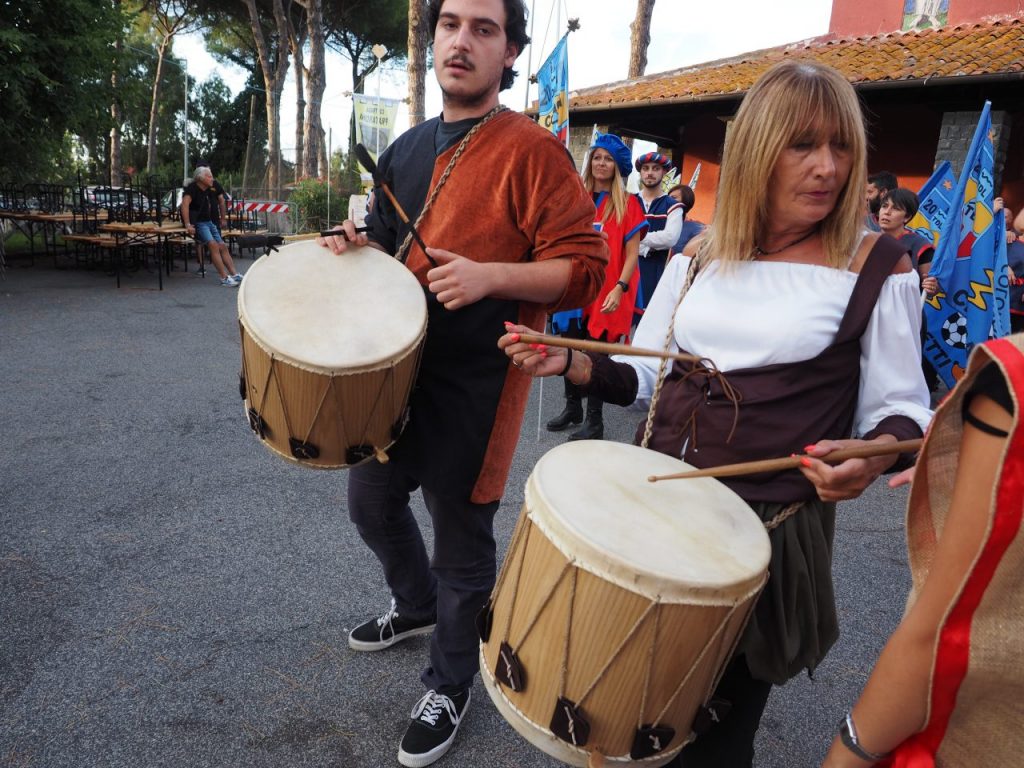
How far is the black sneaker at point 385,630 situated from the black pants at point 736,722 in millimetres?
1198

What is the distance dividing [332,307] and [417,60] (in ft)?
40.3

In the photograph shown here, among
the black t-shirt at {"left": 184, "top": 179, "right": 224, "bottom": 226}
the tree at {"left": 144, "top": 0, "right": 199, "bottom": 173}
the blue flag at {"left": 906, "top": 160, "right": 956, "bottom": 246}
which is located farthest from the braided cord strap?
the tree at {"left": 144, "top": 0, "right": 199, "bottom": 173}

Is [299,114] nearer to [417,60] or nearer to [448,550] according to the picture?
[417,60]

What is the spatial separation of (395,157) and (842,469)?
4.89 feet

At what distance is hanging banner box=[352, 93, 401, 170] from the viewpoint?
39.0 ft

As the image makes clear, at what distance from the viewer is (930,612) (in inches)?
26.5

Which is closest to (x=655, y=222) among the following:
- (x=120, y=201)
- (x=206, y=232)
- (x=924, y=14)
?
(x=206, y=232)

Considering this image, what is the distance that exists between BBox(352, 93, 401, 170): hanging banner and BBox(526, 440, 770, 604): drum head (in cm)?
1174

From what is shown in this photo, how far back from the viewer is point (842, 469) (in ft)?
3.51

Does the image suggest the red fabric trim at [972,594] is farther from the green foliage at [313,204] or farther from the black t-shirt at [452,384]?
the green foliage at [313,204]

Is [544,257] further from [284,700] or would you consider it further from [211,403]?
[211,403]

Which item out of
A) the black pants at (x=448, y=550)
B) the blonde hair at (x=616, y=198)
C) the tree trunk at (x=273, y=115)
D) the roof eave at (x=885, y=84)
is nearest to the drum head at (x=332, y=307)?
the black pants at (x=448, y=550)

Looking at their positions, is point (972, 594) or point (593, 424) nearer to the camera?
point (972, 594)

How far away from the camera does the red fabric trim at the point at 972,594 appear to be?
60 centimetres
